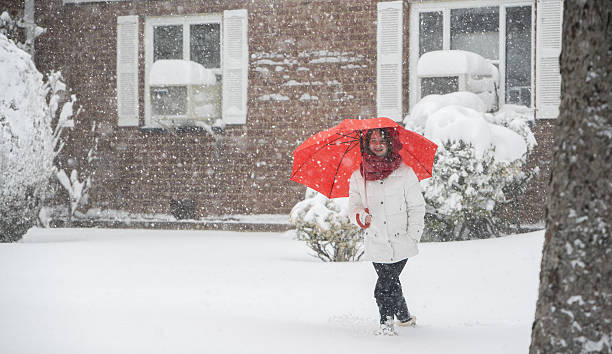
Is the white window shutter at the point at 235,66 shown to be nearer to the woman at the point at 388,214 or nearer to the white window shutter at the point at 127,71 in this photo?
the white window shutter at the point at 127,71

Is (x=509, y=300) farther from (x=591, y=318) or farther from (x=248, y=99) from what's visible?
(x=248, y=99)

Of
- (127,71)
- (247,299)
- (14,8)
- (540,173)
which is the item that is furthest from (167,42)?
(247,299)

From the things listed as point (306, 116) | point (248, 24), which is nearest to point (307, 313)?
point (306, 116)

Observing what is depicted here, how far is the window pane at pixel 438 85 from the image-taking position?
37.3 ft

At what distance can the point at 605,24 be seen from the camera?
9.06ft

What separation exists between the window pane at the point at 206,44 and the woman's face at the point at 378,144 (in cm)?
886

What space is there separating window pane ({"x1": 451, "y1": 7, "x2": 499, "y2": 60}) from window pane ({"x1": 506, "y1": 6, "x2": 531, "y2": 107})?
8.2 inches

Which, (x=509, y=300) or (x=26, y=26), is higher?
(x=26, y=26)

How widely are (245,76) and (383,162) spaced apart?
8306 mm

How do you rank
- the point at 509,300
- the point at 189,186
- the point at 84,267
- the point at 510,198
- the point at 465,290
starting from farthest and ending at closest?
the point at 189,186, the point at 510,198, the point at 84,267, the point at 465,290, the point at 509,300

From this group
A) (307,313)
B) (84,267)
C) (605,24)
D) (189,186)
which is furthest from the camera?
(189,186)

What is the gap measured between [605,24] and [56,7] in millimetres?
12341

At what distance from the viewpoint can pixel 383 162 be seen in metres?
4.45

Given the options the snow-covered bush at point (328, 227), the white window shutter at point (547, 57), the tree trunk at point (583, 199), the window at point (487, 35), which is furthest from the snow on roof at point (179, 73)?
the tree trunk at point (583, 199)
